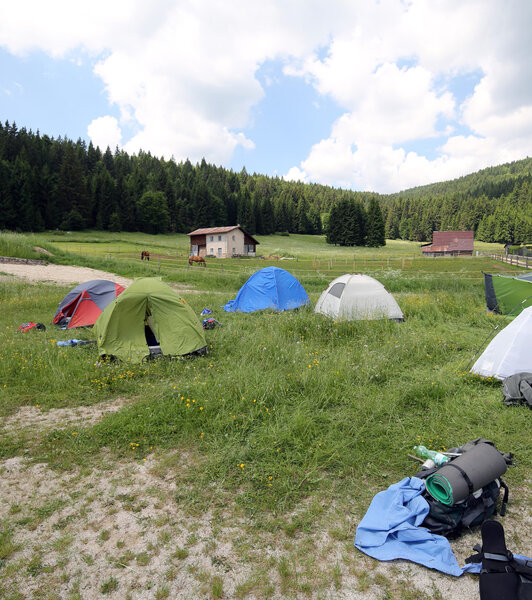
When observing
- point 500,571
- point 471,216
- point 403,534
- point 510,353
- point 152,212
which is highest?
point 471,216

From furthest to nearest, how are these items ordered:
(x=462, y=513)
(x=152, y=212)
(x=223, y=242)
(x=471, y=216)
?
(x=471, y=216) → (x=152, y=212) → (x=223, y=242) → (x=462, y=513)

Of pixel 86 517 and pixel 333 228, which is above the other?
pixel 333 228

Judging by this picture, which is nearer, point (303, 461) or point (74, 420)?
point (303, 461)

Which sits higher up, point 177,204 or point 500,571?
point 177,204

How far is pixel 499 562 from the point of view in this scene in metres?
2.67

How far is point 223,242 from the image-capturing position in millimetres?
55219

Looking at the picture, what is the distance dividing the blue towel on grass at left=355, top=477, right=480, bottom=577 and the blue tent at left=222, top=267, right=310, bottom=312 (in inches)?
380

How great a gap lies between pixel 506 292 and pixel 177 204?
7995 centimetres

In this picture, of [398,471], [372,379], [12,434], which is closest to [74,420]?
[12,434]

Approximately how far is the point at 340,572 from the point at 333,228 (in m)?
83.0

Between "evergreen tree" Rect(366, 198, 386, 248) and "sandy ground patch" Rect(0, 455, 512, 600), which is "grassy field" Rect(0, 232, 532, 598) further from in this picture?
"evergreen tree" Rect(366, 198, 386, 248)

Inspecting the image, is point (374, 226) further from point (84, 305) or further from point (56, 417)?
point (56, 417)

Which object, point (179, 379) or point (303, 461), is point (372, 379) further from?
point (179, 379)

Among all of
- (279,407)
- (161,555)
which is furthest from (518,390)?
(161,555)
